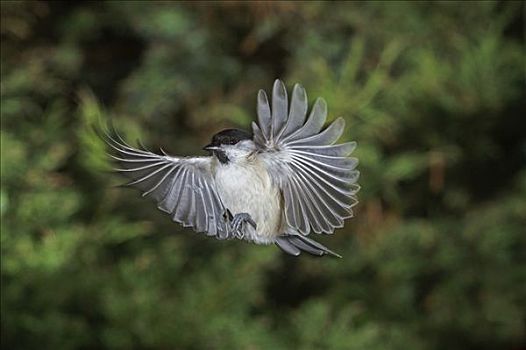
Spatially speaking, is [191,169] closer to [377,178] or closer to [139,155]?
[139,155]

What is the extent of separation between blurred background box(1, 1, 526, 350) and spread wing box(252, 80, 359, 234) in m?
1.26

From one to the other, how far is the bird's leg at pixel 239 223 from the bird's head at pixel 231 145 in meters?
0.02

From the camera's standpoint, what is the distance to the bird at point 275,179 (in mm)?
379

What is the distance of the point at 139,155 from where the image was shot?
0.43 m

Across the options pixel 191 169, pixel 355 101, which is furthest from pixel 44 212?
pixel 191 169

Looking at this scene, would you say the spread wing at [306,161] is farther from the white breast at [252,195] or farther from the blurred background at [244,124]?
the blurred background at [244,124]

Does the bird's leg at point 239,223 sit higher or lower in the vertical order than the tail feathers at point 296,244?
higher

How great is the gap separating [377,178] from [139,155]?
151 centimetres

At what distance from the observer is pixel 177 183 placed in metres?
0.45

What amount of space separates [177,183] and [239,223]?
0.07m

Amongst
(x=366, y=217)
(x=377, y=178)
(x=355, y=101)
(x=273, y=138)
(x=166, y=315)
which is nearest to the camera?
(x=273, y=138)

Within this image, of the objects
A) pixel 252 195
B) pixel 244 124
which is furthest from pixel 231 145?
pixel 244 124

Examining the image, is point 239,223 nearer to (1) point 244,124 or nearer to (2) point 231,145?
(2) point 231,145

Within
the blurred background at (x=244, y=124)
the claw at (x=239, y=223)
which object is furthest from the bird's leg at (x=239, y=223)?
the blurred background at (x=244, y=124)
